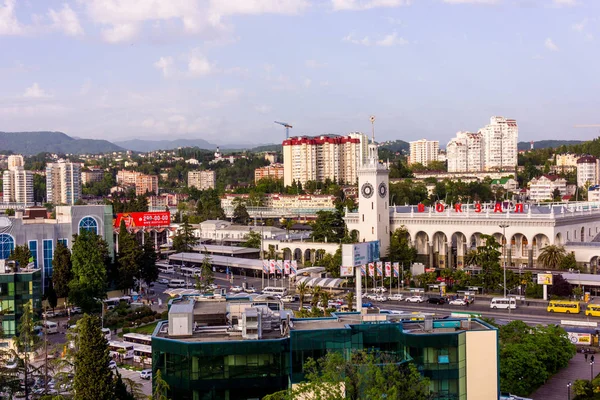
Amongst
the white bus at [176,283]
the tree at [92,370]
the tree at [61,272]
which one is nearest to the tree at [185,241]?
the white bus at [176,283]

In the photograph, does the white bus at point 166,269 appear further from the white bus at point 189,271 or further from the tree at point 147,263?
the tree at point 147,263

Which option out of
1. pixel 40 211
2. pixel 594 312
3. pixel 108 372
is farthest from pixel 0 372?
pixel 40 211

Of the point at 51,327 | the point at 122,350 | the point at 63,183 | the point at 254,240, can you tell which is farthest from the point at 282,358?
the point at 63,183

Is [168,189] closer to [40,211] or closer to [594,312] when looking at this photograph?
[40,211]

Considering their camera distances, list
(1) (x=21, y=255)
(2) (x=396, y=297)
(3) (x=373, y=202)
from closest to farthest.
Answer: (1) (x=21, y=255) < (2) (x=396, y=297) < (3) (x=373, y=202)

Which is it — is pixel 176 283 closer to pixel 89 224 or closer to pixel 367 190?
pixel 89 224

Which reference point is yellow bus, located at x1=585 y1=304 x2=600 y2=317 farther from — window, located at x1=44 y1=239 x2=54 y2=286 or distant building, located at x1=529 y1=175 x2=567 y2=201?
distant building, located at x1=529 y1=175 x2=567 y2=201
